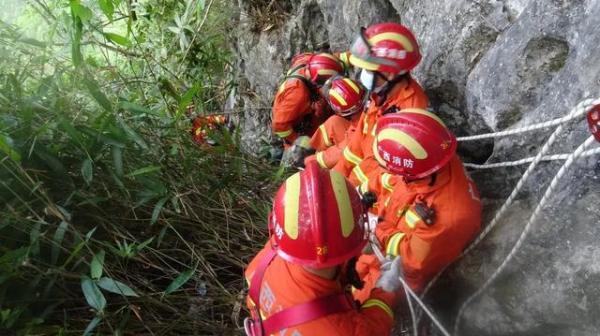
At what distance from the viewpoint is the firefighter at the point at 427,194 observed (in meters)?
2.73

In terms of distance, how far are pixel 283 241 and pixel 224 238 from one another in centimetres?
141

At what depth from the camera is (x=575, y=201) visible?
7.34 feet

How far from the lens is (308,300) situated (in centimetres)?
212

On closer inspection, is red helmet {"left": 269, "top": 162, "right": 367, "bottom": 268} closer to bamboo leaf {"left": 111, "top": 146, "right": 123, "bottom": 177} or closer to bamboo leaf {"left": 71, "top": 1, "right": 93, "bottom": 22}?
bamboo leaf {"left": 111, "top": 146, "right": 123, "bottom": 177}

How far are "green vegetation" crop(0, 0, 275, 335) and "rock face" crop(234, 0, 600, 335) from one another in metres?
1.55

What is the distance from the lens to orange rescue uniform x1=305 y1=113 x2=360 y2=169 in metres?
4.70

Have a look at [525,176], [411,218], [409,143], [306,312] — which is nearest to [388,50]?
[409,143]

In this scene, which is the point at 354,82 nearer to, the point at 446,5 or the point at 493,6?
the point at 446,5

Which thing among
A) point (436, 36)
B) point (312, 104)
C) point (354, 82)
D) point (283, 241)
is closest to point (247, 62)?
point (312, 104)

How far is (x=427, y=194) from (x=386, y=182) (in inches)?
23.6

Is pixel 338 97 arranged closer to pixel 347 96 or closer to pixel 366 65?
pixel 347 96

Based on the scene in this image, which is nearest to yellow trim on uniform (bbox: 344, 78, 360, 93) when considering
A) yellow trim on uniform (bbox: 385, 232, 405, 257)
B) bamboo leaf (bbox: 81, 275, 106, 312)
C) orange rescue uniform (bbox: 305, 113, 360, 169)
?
orange rescue uniform (bbox: 305, 113, 360, 169)

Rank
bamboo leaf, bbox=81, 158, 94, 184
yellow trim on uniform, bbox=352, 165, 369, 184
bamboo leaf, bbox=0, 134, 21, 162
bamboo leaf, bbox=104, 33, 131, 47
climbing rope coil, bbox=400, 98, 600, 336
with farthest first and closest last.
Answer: yellow trim on uniform, bbox=352, 165, 369, 184, bamboo leaf, bbox=104, 33, 131, 47, bamboo leaf, bbox=81, 158, 94, 184, bamboo leaf, bbox=0, 134, 21, 162, climbing rope coil, bbox=400, 98, 600, 336

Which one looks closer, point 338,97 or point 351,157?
point 351,157
